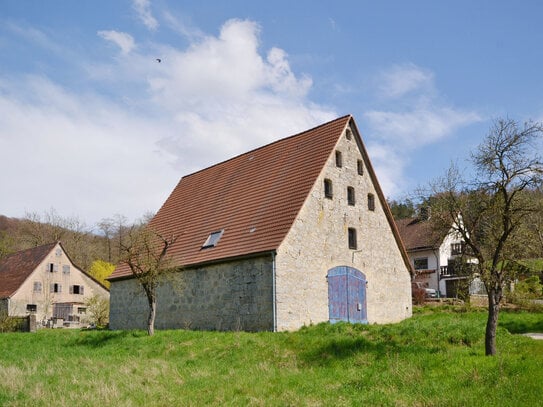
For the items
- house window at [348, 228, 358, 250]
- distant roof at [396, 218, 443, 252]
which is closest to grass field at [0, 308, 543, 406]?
house window at [348, 228, 358, 250]

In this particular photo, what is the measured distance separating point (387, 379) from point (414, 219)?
3672 cm

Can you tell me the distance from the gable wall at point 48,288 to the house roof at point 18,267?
1.16ft

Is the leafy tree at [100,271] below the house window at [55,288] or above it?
above

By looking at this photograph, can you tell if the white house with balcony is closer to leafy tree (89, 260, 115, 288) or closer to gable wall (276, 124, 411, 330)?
gable wall (276, 124, 411, 330)

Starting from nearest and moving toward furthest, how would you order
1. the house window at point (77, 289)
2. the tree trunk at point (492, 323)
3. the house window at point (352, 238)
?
the tree trunk at point (492, 323)
the house window at point (352, 238)
the house window at point (77, 289)

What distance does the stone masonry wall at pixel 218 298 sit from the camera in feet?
67.5

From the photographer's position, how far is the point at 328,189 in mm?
23328

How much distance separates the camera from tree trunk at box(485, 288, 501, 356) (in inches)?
540

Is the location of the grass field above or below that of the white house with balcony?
below

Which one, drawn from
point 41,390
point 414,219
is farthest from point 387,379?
point 414,219

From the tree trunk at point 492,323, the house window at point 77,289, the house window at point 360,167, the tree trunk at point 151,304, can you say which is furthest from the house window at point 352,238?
the house window at point 77,289

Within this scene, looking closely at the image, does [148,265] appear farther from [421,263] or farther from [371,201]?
[421,263]

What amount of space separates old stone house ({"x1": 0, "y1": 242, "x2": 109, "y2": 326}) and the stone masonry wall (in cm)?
1942

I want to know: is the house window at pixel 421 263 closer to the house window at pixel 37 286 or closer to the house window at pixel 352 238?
the house window at pixel 352 238
